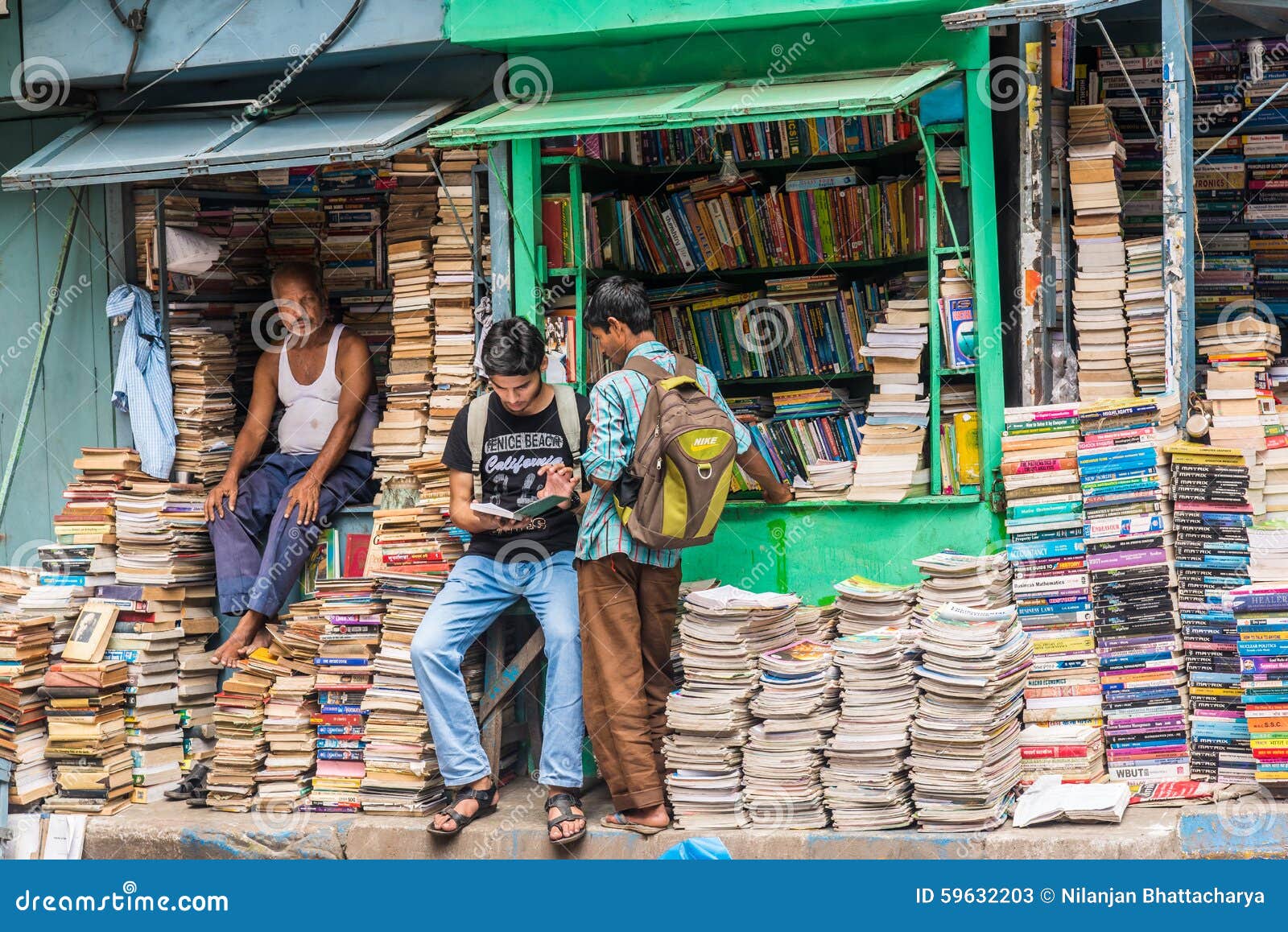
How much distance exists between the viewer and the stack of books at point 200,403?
838cm

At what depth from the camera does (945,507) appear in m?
7.11

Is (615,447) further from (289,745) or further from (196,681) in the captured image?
(196,681)

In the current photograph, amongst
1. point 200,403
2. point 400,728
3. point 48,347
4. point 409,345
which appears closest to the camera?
point 400,728

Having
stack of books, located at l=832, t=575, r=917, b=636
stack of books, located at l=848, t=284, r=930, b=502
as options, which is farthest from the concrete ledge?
stack of books, located at l=848, t=284, r=930, b=502

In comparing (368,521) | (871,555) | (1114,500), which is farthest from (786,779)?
(368,521)

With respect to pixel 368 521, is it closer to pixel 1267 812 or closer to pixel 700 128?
pixel 700 128

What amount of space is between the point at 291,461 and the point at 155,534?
0.76m

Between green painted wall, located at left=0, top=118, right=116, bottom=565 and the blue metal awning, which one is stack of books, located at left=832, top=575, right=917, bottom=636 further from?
green painted wall, located at left=0, top=118, right=116, bottom=565

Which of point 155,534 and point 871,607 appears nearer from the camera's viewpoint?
point 871,607

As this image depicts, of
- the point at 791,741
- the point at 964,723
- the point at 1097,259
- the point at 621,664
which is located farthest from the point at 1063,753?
the point at 1097,259

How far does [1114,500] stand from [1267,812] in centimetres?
138

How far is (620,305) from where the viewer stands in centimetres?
665

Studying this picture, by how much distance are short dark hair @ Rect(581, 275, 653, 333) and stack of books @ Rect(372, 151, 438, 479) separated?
5.27ft

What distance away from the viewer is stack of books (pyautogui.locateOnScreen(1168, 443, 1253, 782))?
6387mm
